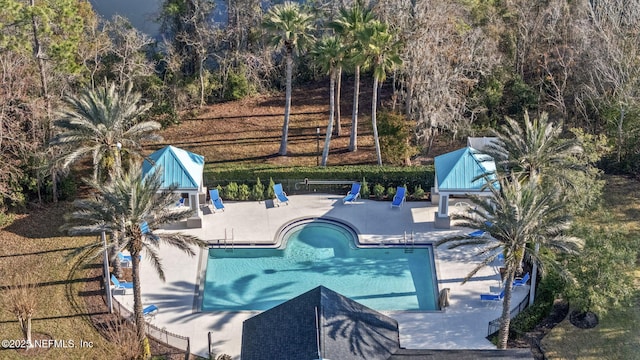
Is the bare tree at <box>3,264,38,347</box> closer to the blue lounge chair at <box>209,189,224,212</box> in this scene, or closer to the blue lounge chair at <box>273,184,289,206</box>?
the blue lounge chair at <box>209,189,224,212</box>

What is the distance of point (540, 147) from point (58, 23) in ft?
82.1

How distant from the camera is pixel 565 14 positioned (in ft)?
153

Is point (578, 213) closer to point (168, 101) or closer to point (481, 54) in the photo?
point (481, 54)

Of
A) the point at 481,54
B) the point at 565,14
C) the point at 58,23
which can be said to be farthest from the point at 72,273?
the point at 565,14

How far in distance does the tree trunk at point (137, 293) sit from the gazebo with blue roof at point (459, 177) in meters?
15.9

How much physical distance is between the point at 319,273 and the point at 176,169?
9151 millimetres

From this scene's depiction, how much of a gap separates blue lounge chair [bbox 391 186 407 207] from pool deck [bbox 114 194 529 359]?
Result: 1.06ft

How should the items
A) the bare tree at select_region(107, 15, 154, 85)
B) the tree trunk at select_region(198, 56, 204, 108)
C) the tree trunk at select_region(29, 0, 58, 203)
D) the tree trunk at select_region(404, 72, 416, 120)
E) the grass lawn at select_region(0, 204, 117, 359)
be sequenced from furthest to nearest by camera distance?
the tree trunk at select_region(198, 56, 204, 108), the bare tree at select_region(107, 15, 154, 85), the tree trunk at select_region(404, 72, 416, 120), the tree trunk at select_region(29, 0, 58, 203), the grass lawn at select_region(0, 204, 117, 359)

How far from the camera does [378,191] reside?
41.3 metres

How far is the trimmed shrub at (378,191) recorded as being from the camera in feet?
135

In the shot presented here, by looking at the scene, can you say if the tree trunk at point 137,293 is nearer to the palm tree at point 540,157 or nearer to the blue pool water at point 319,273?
the blue pool water at point 319,273

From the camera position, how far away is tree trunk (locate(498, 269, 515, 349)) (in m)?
29.1

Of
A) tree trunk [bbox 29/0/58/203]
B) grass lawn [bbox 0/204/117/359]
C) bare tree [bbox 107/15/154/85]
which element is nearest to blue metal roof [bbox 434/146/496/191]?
grass lawn [bbox 0/204/117/359]

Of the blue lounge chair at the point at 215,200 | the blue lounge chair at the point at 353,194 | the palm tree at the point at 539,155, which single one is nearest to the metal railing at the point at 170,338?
the blue lounge chair at the point at 215,200
